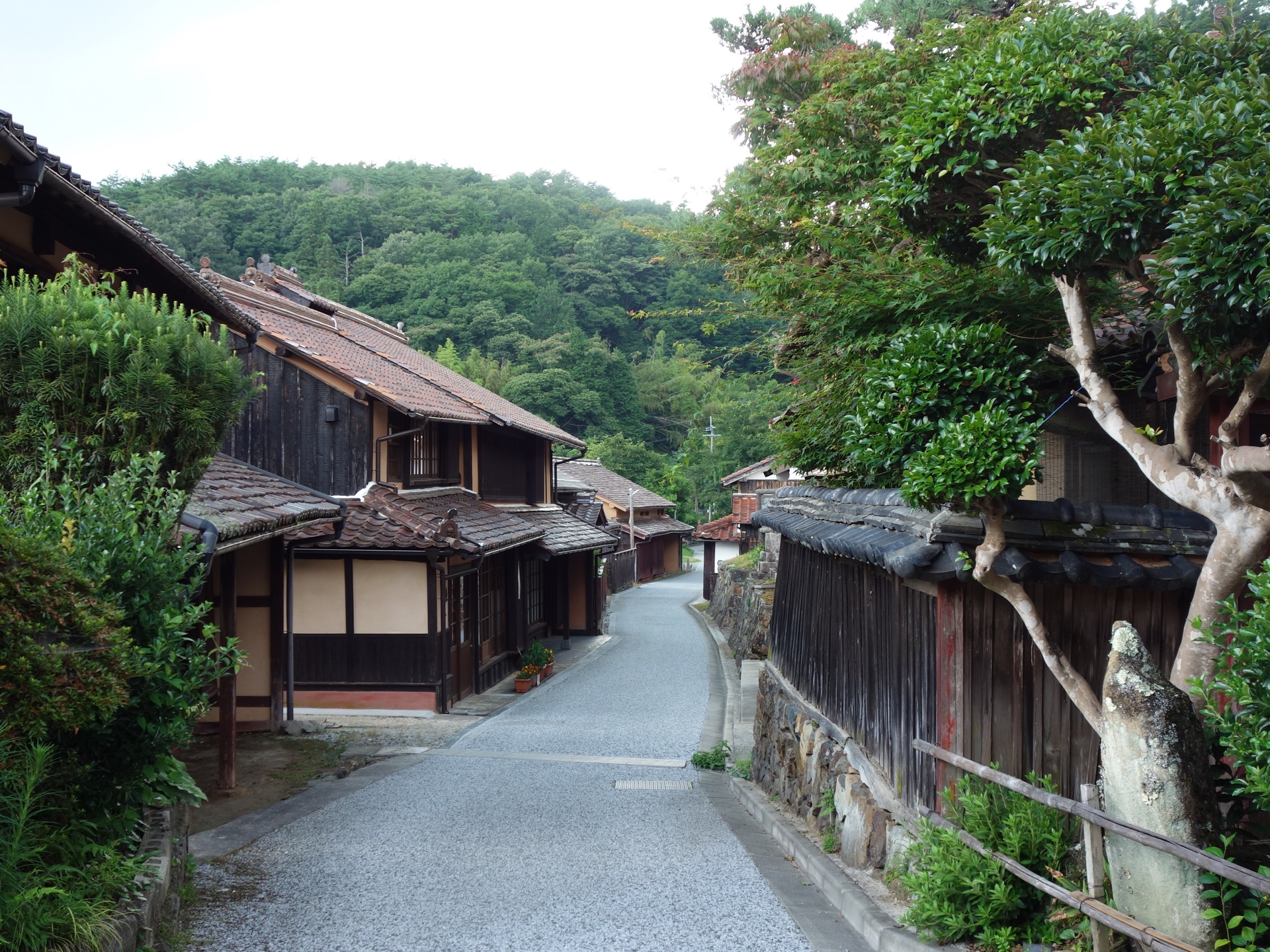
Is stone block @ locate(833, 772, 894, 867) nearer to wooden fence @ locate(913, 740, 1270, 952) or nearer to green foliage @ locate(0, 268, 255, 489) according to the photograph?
wooden fence @ locate(913, 740, 1270, 952)

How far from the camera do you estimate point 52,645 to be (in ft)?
12.8

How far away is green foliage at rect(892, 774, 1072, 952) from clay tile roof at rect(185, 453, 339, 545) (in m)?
5.89

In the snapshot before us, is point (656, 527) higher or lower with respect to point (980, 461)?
lower

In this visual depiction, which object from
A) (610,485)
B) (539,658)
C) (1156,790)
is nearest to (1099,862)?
(1156,790)

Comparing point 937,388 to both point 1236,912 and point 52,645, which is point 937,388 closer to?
point 1236,912

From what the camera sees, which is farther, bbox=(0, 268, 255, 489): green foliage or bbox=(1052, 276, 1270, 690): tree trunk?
bbox=(0, 268, 255, 489): green foliage

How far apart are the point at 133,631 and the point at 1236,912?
528cm

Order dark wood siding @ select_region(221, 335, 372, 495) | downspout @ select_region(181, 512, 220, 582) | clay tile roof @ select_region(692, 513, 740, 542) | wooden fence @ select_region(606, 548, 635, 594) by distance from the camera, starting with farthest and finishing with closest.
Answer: wooden fence @ select_region(606, 548, 635, 594), clay tile roof @ select_region(692, 513, 740, 542), dark wood siding @ select_region(221, 335, 372, 495), downspout @ select_region(181, 512, 220, 582)

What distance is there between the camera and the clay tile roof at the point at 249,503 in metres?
8.11

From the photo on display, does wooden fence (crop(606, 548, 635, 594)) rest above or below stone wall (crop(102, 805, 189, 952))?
below

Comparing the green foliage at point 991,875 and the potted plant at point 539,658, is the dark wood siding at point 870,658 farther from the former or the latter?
the potted plant at point 539,658

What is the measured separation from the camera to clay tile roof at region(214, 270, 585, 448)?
15.8m

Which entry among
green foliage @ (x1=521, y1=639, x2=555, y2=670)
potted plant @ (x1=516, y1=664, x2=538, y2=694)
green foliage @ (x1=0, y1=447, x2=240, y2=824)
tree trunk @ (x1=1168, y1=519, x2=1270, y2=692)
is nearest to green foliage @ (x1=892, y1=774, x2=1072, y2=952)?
tree trunk @ (x1=1168, y1=519, x2=1270, y2=692)

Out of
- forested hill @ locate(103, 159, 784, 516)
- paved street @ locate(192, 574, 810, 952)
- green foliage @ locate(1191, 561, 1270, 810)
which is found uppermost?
forested hill @ locate(103, 159, 784, 516)
